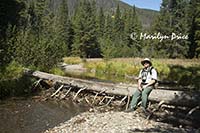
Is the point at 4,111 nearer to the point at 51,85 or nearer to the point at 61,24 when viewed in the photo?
the point at 51,85

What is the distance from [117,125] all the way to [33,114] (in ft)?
16.4

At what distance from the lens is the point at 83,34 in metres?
77.2

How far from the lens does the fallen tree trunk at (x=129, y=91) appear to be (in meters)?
14.4

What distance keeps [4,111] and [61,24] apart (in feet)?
224

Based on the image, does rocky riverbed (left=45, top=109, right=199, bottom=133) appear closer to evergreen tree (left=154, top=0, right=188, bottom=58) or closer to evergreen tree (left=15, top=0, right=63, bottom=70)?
evergreen tree (left=15, top=0, right=63, bottom=70)

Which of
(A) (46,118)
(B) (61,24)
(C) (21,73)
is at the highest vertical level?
(B) (61,24)

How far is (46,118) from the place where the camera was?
1510 centimetres

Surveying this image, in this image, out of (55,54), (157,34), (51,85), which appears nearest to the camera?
(51,85)

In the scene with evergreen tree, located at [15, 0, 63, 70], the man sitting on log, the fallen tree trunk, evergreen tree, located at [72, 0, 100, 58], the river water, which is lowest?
the river water

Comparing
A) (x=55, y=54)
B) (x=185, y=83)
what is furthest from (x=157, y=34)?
(x=55, y=54)

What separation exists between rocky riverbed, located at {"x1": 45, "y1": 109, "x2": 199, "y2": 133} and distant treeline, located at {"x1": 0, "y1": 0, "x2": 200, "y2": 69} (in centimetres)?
1003

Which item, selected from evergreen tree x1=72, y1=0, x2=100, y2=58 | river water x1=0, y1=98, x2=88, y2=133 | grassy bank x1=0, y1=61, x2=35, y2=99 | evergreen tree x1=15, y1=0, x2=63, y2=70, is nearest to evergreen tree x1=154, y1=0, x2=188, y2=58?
evergreen tree x1=72, y1=0, x2=100, y2=58

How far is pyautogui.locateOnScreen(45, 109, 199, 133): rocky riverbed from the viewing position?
11635mm

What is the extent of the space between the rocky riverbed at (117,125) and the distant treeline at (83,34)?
1003 centimetres
